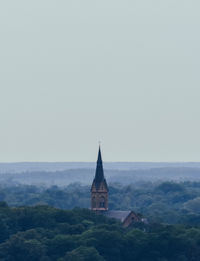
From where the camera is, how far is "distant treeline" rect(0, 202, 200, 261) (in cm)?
12175

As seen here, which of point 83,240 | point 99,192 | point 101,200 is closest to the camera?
point 83,240

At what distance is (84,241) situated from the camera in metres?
125

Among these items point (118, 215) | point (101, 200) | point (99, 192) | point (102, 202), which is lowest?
point (118, 215)

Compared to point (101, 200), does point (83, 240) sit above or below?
below

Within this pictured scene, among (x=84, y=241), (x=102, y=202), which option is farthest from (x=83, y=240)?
(x=102, y=202)

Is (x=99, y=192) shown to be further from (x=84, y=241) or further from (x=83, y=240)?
(x=84, y=241)

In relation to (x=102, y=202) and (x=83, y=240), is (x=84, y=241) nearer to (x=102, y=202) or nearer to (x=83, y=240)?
(x=83, y=240)

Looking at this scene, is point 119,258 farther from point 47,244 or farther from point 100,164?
point 100,164

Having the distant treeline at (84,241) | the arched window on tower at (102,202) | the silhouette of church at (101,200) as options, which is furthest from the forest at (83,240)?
the arched window on tower at (102,202)

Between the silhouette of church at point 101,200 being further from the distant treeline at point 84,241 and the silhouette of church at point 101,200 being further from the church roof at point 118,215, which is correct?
the distant treeline at point 84,241

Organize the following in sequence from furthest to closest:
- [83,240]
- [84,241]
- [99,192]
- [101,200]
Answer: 1. [101,200]
2. [99,192]
3. [83,240]
4. [84,241]

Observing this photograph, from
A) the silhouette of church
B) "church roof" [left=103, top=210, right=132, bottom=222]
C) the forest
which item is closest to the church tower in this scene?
the silhouette of church

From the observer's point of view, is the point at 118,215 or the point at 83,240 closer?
the point at 83,240

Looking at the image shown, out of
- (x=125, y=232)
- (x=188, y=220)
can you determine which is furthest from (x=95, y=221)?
(x=188, y=220)
